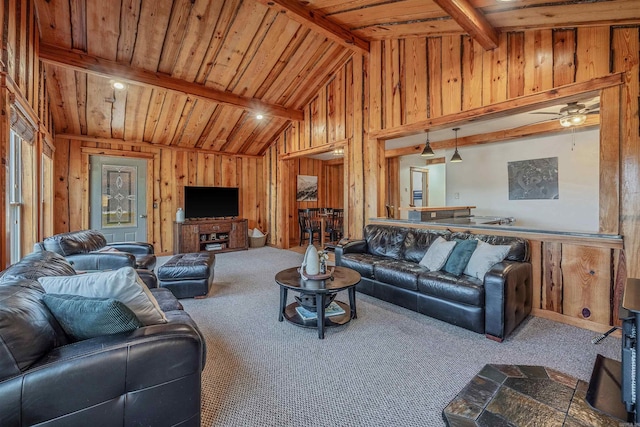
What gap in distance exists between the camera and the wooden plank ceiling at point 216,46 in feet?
10.1

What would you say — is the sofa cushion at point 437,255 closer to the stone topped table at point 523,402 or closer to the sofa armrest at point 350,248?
the sofa armrest at point 350,248

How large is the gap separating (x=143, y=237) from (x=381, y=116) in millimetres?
5586

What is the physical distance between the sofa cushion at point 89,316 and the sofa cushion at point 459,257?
287 centimetres

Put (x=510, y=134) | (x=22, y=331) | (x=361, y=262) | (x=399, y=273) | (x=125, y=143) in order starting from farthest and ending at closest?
(x=125, y=143), (x=510, y=134), (x=361, y=262), (x=399, y=273), (x=22, y=331)

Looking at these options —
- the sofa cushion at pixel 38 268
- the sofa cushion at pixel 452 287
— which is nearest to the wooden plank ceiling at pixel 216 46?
the sofa cushion at pixel 452 287

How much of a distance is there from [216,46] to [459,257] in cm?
446

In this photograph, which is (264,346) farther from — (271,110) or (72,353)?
(271,110)

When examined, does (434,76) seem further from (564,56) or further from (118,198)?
(118,198)

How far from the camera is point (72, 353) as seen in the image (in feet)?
4.05

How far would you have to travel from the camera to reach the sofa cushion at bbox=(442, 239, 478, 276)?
3051 mm

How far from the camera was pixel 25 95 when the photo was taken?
3082 mm

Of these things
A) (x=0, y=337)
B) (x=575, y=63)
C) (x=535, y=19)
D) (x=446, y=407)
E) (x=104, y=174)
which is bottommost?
(x=446, y=407)

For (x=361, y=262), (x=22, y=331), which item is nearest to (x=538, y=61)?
(x=361, y=262)

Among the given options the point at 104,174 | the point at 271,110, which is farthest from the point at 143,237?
the point at 271,110
